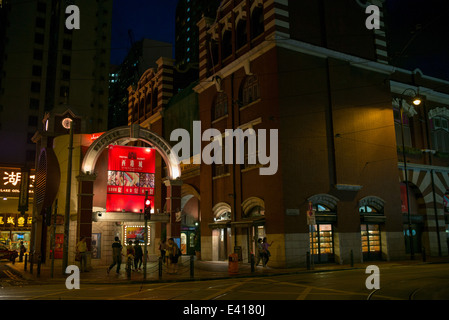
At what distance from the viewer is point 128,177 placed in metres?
30.8

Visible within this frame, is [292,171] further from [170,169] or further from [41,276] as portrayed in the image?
[41,276]

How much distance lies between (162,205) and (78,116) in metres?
10.9

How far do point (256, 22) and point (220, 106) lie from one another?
6.93 m

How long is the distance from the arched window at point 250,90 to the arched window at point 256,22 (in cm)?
305

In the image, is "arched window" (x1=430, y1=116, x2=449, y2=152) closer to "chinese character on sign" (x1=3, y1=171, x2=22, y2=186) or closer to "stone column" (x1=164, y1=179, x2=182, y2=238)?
"stone column" (x1=164, y1=179, x2=182, y2=238)

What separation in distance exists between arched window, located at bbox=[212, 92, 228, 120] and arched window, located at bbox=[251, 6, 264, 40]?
17.1 ft

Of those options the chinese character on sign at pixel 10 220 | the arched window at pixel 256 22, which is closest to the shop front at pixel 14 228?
the chinese character on sign at pixel 10 220

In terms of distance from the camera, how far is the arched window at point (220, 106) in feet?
107

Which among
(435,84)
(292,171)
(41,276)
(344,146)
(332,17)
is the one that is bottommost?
(41,276)

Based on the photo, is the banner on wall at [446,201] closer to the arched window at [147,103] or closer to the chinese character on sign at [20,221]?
the arched window at [147,103]

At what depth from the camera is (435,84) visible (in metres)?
36.6

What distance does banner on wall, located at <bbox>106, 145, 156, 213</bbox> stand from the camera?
98.8ft

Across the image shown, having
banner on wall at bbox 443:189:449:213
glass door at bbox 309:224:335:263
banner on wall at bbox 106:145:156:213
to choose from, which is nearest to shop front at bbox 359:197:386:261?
glass door at bbox 309:224:335:263
